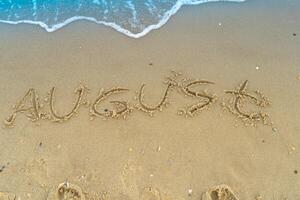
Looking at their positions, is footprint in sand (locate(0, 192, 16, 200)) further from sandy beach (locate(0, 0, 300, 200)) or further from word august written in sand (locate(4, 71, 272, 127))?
word august written in sand (locate(4, 71, 272, 127))

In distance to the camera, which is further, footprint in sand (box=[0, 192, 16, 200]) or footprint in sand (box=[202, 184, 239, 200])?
footprint in sand (box=[0, 192, 16, 200])

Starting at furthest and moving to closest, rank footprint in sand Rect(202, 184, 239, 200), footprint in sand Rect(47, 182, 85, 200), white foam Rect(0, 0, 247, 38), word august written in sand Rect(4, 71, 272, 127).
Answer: white foam Rect(0, 0, 247, 38), word august written in sand Rect(4, 71, 272, 127), footprint in sand Rect(47, 182, 85, 200), footprint in sand Rect(202, 184, 239, 200)

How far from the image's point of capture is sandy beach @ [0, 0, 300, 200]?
15.4ft

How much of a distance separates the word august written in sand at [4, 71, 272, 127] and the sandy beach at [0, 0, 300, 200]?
15mm

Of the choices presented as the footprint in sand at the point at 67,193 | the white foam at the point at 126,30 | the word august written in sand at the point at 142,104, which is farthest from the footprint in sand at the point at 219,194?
the white foam at the point at 126,30

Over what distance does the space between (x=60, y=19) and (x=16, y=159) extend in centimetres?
296

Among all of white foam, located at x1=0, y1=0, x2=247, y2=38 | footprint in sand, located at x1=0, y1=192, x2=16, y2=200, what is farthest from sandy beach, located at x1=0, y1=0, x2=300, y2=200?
white foam, located at x1=0, y1=0, x2=247, y2=38

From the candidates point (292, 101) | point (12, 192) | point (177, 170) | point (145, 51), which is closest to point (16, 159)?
point (12, 192)

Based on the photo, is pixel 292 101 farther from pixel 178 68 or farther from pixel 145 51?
pixel 145 51

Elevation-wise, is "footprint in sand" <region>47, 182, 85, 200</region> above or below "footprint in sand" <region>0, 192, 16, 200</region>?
above

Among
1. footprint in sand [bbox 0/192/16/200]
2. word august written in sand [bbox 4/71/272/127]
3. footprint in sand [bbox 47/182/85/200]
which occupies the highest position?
word august written in sand [bbox 4/71/272/127]

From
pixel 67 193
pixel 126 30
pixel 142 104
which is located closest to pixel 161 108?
pixel 142 104

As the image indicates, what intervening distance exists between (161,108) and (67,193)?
168cm

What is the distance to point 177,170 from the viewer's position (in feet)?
15.6
